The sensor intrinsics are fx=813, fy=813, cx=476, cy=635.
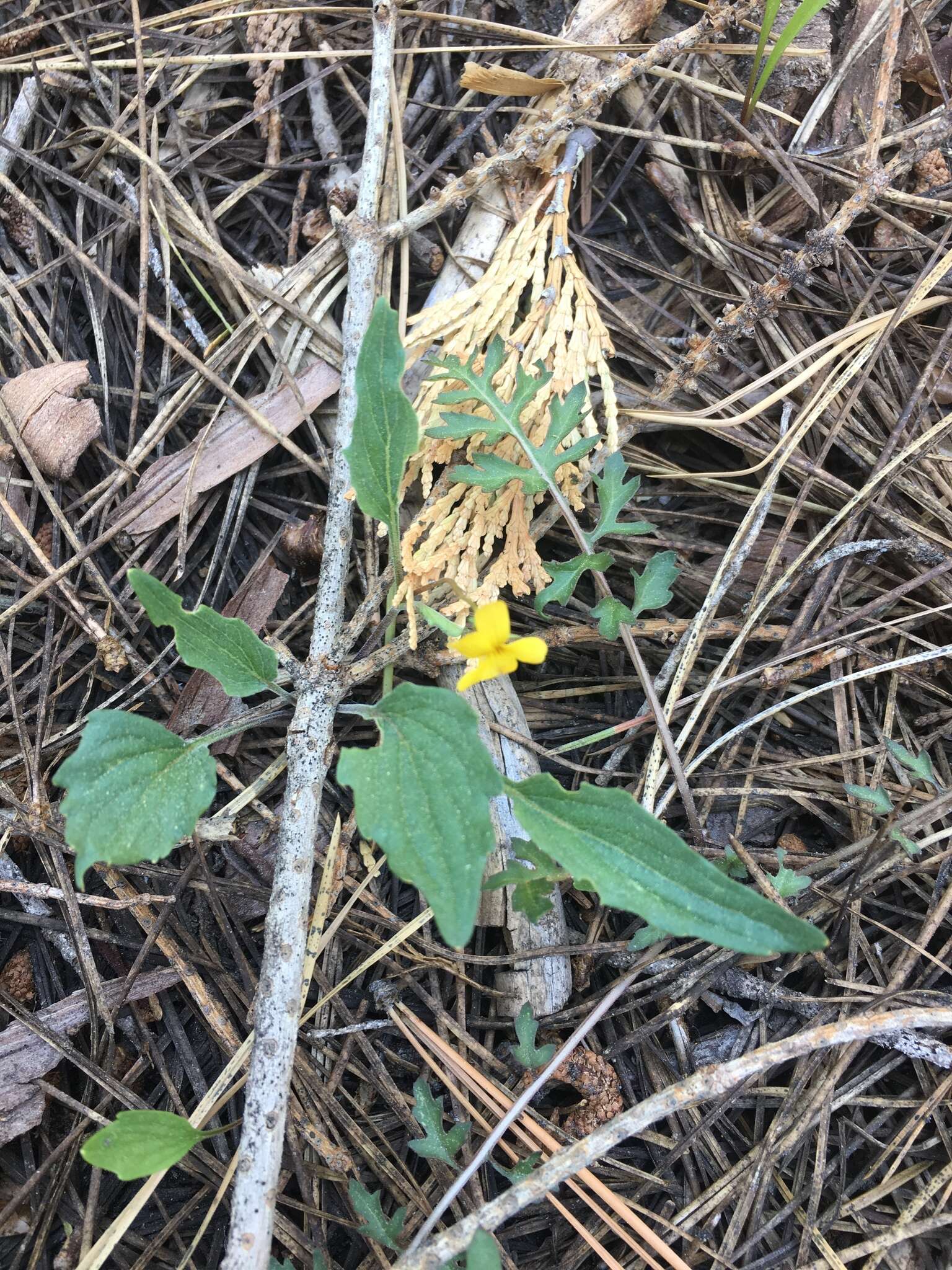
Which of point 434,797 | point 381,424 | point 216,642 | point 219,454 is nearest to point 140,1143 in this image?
point 434,797

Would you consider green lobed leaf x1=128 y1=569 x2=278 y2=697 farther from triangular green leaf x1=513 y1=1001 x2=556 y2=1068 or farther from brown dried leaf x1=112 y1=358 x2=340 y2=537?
triangular green leaf x1=513 y1=1001 x2=556 y2=1068

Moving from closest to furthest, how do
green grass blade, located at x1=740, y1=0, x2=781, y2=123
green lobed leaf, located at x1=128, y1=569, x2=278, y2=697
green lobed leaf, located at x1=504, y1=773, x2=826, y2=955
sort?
1. green lobed leaf, located at x1=504, y1=773, x2=826, y2=955
2. green lobed leaf, located at x1=128, y1=569, x2=278, y2=697
3. green grass blade, located at x1=740, y1=0, x2=781, y2=123

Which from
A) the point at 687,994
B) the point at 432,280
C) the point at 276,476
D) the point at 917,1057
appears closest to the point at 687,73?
the point at 432,280

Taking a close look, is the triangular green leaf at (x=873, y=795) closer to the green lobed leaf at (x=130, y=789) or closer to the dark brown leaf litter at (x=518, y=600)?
the dark brown leaf litter at (x=518, y=600)

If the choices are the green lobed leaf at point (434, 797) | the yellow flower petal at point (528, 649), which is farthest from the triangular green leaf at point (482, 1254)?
the yellow flower petal at point (528, 649)

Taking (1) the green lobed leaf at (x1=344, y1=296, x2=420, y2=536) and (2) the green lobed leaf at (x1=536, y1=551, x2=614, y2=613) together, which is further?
(2) the green lobed leaf at (x1=536, y1=551, x2=614, y2=613)

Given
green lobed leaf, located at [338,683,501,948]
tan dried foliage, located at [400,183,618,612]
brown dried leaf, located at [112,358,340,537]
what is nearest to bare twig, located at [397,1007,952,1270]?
green lobed leaf, located at [338,683,501,948]
